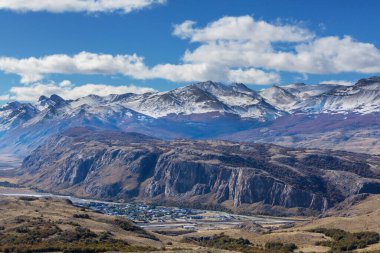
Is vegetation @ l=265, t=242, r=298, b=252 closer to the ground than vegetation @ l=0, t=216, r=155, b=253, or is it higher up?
closer to the ground

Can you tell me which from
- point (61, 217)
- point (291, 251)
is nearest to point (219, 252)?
point (291, 251)

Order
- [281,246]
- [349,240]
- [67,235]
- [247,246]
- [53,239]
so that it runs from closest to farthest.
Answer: [53,239] → [67,235] → [349,240] → [281,246] → [247,246]

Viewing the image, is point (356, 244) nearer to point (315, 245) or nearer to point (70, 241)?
point (315, 245)

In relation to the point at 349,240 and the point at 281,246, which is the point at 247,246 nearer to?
the point at 281,246

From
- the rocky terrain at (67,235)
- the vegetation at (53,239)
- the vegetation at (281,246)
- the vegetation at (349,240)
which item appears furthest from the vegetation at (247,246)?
the vegetation at (53,239)

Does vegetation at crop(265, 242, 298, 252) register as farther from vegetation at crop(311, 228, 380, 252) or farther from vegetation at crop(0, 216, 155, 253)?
vegetation at crop(0, 216, 155, 253)

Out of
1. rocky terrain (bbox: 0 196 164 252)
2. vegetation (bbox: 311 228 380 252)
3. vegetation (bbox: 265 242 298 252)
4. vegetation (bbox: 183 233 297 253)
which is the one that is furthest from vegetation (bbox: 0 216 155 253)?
vegetation (bbox: 311 228 380 252)

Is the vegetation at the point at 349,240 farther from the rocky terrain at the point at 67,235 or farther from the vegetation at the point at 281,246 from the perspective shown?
the rocky terrain at the point at 67,235

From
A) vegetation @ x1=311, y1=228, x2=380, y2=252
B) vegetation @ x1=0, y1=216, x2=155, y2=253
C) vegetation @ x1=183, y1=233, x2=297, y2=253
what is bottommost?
vegetation @ x1=183, y1=233, x2=297, y2=253

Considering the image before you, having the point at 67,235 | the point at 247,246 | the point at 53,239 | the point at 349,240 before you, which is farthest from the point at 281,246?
the point at 53,239
